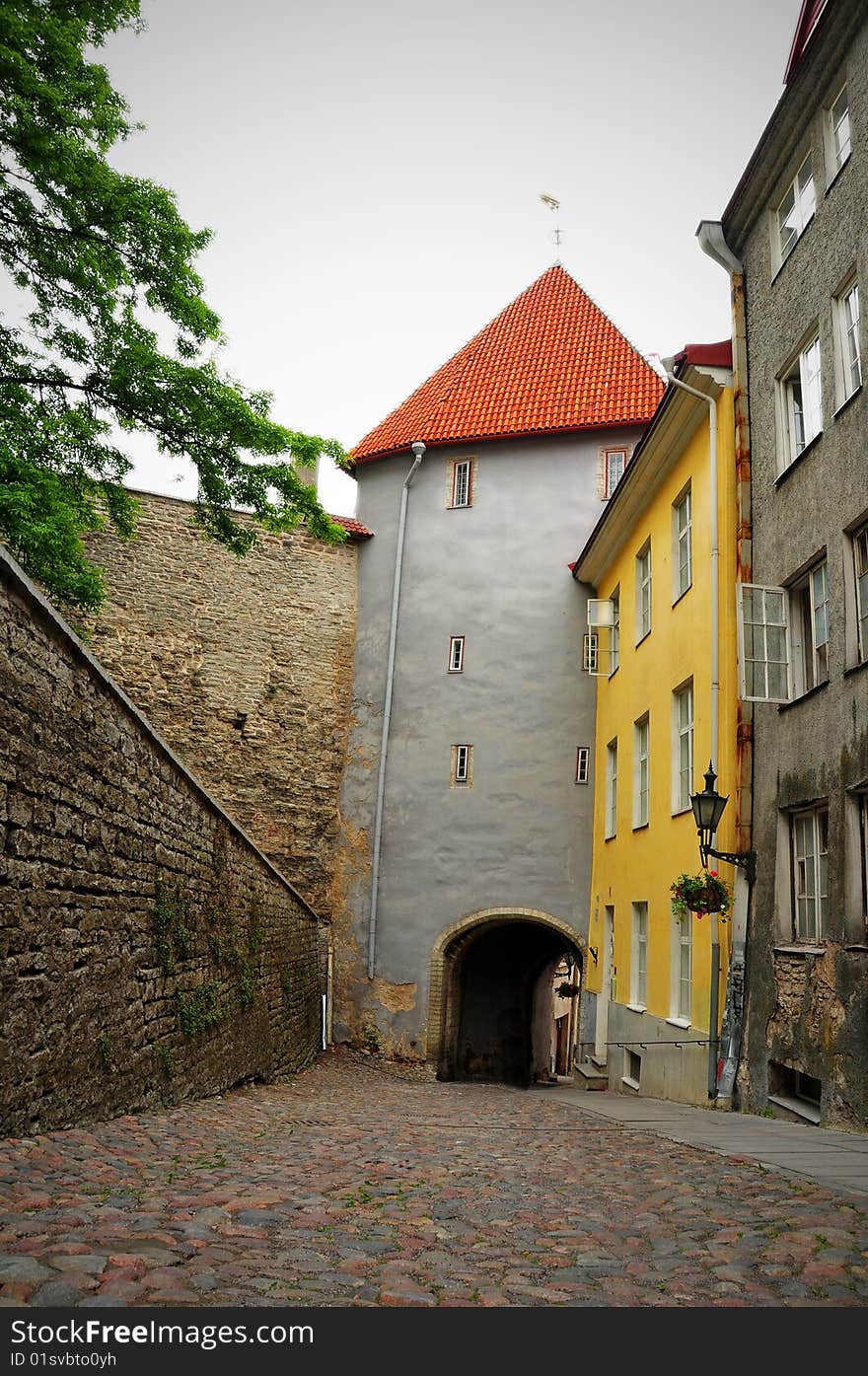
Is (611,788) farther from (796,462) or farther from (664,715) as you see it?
(796,462)

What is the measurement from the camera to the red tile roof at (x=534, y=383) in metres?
20.3

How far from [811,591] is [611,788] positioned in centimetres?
817

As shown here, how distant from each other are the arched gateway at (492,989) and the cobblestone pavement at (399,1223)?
1244 cm

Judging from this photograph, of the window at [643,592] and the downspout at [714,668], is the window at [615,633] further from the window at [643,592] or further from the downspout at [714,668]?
the downspout at [714,668]

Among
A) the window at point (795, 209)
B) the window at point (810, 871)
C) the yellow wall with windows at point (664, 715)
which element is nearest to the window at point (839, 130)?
the window at point (795, 209)

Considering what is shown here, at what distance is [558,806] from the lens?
62.1 ft

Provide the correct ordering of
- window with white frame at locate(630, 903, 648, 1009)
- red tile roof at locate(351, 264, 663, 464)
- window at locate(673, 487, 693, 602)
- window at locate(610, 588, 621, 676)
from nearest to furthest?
window at locate(673, 487, 693, 602)
window with white frame at locate(630, 903, 648, 1009)
window at locate(610, 588, 621, 676)
red tile roof at locate(351, 264, 663, 464)

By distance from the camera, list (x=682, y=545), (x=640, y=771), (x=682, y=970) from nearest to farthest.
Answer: (x=682, y=970) → (x=682, y=545) → (x=640, y=771)

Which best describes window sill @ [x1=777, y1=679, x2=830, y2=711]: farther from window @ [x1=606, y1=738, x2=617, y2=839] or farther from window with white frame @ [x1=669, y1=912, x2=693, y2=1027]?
window @ [x1=606, y1=738, x2=617, y2=839]

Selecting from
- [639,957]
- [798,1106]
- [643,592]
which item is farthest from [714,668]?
[639,957]

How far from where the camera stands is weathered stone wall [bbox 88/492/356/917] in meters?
19.3

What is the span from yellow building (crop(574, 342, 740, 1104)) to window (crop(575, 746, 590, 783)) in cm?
85

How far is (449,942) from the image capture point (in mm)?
18969

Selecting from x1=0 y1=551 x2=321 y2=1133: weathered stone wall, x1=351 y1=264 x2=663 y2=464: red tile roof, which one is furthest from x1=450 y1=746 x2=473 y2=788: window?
x1=0 y1=551 x2=321 y2=1133: weathered stone wall
